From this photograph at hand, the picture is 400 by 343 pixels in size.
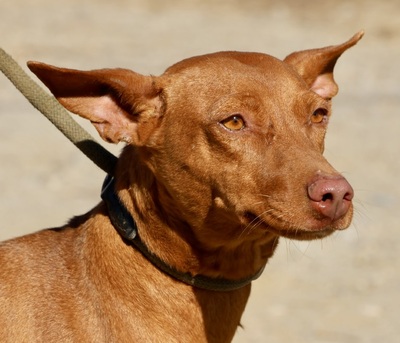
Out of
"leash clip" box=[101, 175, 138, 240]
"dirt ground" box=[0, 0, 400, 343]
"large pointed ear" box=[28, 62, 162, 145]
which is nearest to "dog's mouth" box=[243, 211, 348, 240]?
"leash clip" box=[101, 175, 138, 240]

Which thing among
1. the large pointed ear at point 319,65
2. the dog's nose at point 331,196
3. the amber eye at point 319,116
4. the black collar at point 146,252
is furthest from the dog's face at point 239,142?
the large pointed ear at point 319,65

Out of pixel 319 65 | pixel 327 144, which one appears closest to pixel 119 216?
pixel 319 65

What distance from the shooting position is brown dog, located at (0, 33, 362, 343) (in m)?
5.45

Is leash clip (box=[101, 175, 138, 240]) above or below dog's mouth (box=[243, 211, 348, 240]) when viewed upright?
below

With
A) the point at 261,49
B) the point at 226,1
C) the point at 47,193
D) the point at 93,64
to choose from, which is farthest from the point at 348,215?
the point at 226,1

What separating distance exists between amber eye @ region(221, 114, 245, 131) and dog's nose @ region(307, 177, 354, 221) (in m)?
0.57

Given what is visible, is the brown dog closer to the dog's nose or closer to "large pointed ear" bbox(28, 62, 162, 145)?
"large pointed ear" bbox(28, 62, 162, 145)

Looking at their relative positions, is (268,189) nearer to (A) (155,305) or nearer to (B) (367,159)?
(A) (155,305)

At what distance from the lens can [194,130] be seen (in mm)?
5629

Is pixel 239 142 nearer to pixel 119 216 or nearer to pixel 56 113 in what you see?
pixel 119 216

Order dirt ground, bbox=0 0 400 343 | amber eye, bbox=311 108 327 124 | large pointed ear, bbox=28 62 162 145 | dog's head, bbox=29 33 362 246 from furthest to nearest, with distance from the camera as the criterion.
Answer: dirt ground, bbox=0 0 400 343
amber eye, bbox=311 108 327 124
large pointed ear, bbox=28 62 162 145
dog's head, bbox=29 33 362 246

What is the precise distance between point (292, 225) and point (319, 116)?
781mm

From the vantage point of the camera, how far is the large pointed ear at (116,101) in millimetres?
5566

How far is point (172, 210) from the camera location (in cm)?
562
